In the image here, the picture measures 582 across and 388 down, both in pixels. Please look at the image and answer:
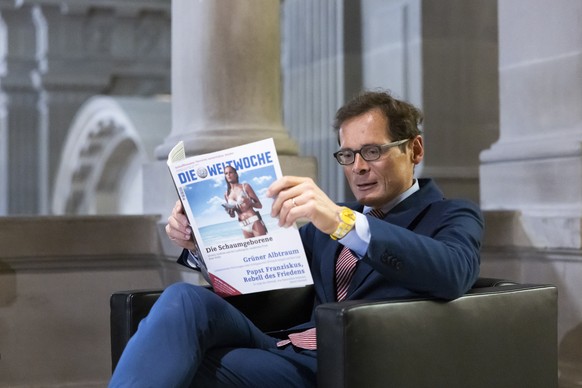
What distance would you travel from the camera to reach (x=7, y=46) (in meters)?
12.9

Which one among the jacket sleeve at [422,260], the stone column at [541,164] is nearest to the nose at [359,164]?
the jacket sleeve at [422,260]

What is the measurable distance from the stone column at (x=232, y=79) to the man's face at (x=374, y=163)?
4.04ft

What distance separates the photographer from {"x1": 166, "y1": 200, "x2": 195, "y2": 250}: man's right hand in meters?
2.88

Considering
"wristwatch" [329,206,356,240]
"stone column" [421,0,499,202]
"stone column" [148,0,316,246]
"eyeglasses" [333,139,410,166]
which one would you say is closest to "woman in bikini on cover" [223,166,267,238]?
"wristwatch" [329,206,356,240]

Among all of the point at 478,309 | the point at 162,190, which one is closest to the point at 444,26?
the point at 162,190

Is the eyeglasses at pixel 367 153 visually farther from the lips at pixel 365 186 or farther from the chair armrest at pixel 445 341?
the chair armrest at pixel 445 341

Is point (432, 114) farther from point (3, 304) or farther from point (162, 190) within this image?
point (3, 304)

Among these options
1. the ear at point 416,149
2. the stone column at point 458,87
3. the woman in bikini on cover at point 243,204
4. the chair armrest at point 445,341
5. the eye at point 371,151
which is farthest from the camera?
the stone column at point 458,87

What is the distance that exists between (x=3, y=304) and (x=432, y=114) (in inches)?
120

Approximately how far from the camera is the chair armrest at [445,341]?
2.44 m

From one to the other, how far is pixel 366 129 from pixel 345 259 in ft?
1.39

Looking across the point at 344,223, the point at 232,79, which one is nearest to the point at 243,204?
the point at 344,223

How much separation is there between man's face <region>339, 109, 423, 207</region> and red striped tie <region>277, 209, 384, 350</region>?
12 cm

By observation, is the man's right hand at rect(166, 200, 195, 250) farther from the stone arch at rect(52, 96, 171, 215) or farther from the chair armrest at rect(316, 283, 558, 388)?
the stone arch at rect(52, 96, 171, 215)
